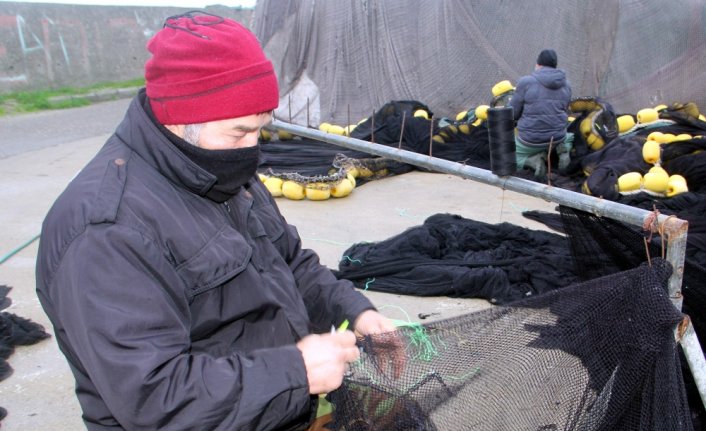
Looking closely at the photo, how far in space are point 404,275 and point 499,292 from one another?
29.6 inches

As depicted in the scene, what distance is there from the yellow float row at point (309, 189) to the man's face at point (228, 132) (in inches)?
212

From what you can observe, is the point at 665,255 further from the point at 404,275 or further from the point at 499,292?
the point at 404,275

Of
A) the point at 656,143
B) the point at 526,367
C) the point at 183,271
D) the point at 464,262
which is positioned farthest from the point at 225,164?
the point at 656,143

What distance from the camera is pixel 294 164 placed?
8359 millimetres

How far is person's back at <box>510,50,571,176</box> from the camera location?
799cm

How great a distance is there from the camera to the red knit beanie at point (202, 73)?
1.56 metres

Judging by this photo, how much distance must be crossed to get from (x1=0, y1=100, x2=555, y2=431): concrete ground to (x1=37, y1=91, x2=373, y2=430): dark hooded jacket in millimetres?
2071

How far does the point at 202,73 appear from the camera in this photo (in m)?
1.56

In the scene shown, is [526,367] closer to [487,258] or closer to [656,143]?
[487,258]

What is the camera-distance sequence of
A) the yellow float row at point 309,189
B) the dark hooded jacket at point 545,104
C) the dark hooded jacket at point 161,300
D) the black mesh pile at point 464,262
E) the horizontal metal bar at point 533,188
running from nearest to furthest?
the dark hooded jacket at point 161,300 < the horizontal metal bar at point 533,188 < the black mesh pile at point 464,262 < the yellow float row at point 309,189 < the dark hooded jacket at point 545,104

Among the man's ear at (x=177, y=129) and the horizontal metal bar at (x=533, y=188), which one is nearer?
the man's ear at (x=177, y=129)

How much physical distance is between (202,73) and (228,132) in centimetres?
18

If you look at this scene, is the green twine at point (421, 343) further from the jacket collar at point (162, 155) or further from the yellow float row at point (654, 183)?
the yellow float row at point (654, 183)

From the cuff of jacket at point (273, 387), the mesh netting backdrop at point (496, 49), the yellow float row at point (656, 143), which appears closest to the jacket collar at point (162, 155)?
the cuff of jacket at point (273, 387)
